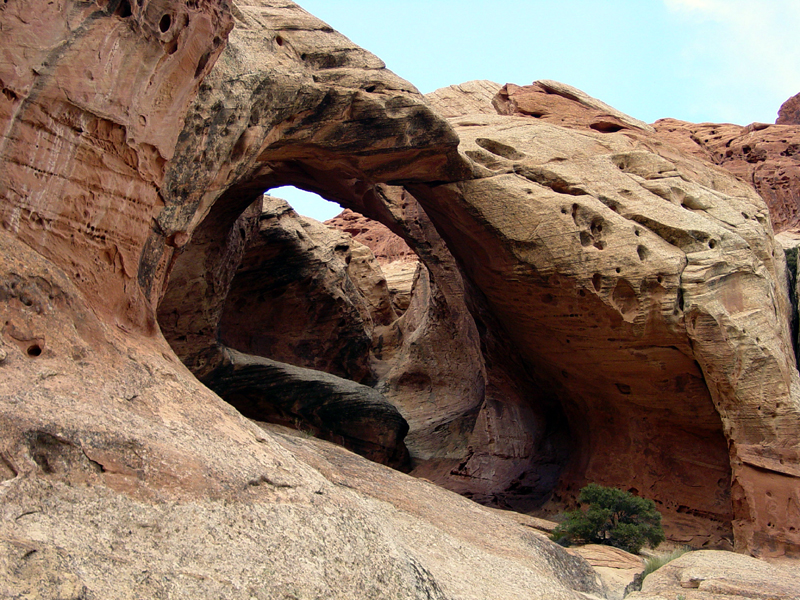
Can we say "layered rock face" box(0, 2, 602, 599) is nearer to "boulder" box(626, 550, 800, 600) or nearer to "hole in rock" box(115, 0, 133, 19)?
"hole in rock" box(115, 0, 133, 19)

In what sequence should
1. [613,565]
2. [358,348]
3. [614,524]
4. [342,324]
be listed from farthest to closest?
[358,348] → [342,324] → [614,524] → [613,565]

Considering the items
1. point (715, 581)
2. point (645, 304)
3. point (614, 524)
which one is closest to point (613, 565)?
point (614, 524)

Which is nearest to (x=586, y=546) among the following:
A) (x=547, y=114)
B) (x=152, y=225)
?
(x=152, y=225)

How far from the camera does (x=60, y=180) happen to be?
616cm

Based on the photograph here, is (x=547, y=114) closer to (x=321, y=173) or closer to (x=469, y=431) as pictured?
(x=321, y=173)

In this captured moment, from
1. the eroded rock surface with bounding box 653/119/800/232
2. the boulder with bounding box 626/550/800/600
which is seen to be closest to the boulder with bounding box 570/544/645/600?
the boulder with bounding box 626/550/800/600

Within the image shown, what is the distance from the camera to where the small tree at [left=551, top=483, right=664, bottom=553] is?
9.88 m

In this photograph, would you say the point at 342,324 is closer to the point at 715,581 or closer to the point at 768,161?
the point at 715,581

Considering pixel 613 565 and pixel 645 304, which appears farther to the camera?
pixel 645 304

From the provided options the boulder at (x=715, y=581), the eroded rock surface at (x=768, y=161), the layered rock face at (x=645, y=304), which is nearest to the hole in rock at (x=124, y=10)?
the layered rock face at (x=645, y=304)

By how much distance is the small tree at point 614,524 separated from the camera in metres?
9.88

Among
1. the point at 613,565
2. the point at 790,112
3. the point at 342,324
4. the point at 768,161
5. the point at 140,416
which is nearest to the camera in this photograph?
the point at 140,416

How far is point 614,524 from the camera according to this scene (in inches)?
398

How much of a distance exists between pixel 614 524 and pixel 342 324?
8.68 m
